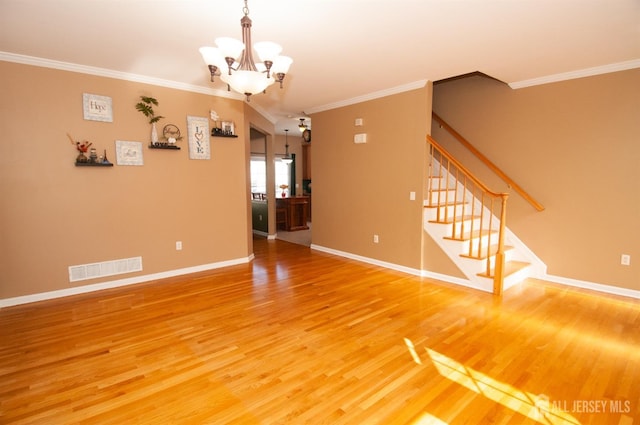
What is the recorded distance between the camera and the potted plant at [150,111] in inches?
153

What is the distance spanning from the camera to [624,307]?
3.23 m

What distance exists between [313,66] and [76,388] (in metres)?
3.49

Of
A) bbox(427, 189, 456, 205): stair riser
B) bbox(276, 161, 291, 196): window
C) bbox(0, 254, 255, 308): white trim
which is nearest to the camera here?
bbox(0, 254, 255, 308): white trim

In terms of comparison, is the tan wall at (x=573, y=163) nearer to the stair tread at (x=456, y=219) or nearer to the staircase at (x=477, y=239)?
the staircase at (x=477, y=239)

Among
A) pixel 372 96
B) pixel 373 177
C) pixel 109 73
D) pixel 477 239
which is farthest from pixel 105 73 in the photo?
pixel 477 239

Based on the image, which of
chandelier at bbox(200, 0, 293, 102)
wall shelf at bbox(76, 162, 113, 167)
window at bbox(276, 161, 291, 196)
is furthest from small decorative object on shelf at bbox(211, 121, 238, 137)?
window at bbox(276, 161, 291, 196)

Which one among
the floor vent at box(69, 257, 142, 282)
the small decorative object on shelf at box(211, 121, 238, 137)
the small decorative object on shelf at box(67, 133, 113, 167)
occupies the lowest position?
the floor vent at box(69, 257, 142, 282)

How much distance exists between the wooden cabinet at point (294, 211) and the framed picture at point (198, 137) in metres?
3.40

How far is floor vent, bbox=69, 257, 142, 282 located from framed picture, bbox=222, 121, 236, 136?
6.88ft

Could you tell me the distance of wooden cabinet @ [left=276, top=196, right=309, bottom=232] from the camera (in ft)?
25.8

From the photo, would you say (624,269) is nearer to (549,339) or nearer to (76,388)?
(549,339)

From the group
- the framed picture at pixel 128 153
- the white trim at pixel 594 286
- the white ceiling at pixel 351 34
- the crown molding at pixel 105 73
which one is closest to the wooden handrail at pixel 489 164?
the white trim at pixel 594 286

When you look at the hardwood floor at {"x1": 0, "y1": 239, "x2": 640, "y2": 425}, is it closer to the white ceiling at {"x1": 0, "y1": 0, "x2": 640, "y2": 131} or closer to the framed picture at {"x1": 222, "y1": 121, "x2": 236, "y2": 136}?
the framed picture at {"x1": 222, "y1": 121, "x2": 236, "y2": 136}

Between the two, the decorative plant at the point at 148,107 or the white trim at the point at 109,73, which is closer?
the white trim at the point at 109,73
